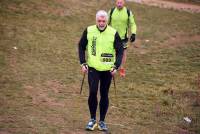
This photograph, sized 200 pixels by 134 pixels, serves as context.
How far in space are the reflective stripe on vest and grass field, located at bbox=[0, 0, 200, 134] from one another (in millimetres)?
1410

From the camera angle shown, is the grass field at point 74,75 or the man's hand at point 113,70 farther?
the grass field at point 74,75

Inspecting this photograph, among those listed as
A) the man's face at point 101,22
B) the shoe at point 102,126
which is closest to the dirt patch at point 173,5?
the shoe at point 102,126

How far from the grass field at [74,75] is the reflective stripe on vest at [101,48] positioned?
4.63ft

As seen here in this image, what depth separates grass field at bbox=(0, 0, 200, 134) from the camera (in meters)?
10.2

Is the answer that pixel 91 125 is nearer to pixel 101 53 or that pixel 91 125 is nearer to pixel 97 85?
pixel 97 85

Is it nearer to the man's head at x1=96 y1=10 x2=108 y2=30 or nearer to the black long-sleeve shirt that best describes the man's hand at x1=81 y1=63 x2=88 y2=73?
the black long-sleeve shirt

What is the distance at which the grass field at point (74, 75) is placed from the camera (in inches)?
403

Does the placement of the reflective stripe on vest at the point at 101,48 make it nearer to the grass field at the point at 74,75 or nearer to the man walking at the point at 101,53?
the man walking at the point at 101,53

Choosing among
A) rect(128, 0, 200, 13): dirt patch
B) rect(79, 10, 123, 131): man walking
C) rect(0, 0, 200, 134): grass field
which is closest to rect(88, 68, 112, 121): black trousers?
rect(79, 10, 123, 131): man walking

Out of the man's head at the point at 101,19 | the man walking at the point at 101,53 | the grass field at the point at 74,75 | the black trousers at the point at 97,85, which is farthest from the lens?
the grass field at the point at 74,75

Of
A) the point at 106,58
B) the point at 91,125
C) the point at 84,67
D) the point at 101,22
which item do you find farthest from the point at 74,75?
the point at 101,22

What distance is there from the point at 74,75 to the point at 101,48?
538cm

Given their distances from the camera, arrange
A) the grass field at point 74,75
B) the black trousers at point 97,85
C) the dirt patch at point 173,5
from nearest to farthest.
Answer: the black trousers at point 97,85 < the grass field at point 74,75 < the dirt patch at point 173,5

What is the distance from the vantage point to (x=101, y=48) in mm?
9000
